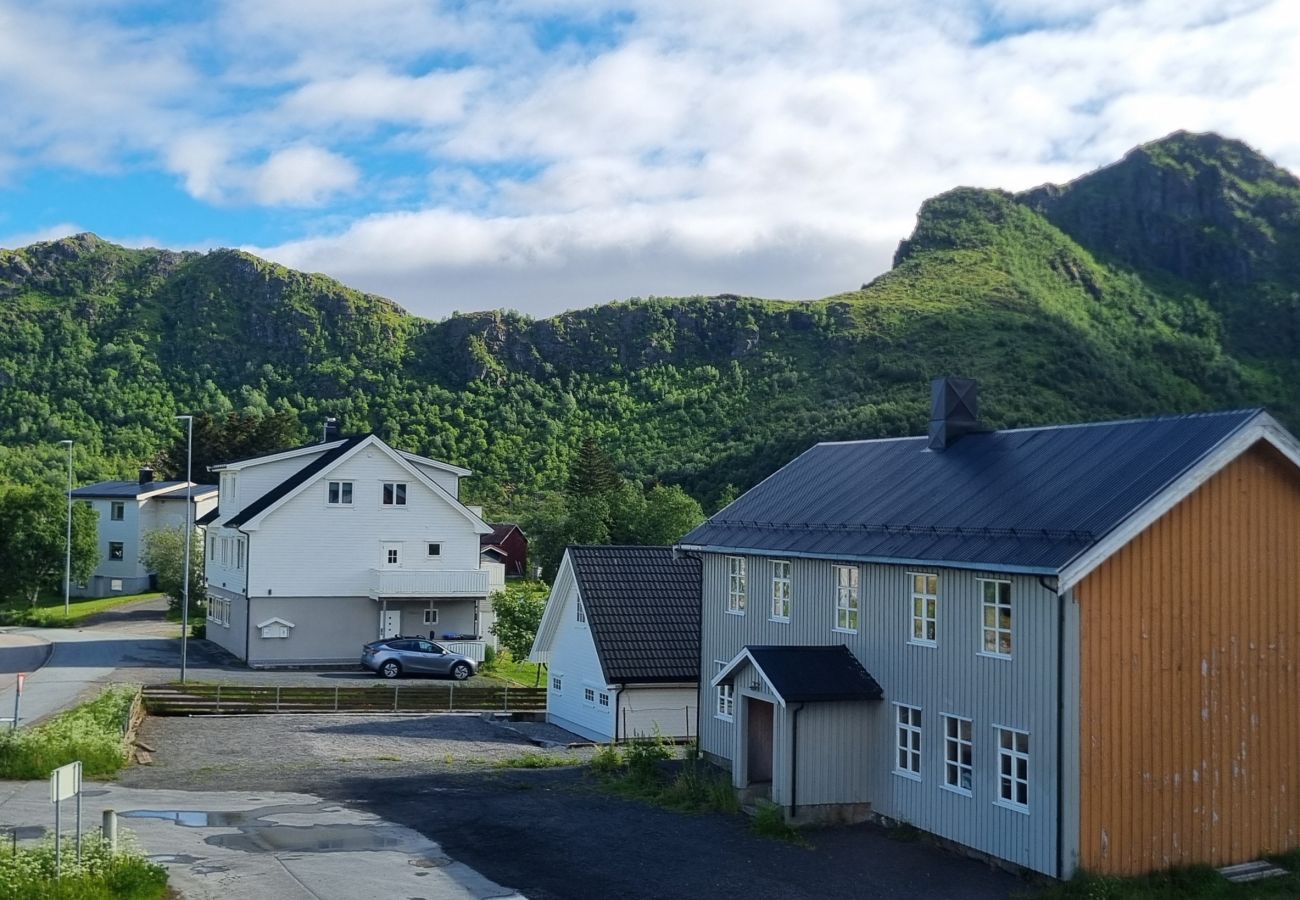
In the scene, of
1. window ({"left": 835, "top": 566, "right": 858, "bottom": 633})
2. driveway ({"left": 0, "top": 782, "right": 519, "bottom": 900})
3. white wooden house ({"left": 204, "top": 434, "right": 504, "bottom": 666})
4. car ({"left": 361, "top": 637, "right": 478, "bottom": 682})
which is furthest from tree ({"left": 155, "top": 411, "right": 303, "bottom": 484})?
window ({"left": 835, "top": 566, "right": 858, "bottom": 633})

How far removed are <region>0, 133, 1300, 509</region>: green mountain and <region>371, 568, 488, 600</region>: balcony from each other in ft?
103

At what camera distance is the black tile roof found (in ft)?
63.8

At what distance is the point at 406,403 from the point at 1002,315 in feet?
165

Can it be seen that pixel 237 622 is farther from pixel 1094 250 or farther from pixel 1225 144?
pixel 1225 144

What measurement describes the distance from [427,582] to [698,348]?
70.2 metres

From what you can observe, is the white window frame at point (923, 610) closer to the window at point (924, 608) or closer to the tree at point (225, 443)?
the window at point (924, 608)

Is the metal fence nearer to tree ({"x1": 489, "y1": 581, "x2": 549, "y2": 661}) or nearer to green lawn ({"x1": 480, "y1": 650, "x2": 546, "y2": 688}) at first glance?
tree ({"x1": 489, "y1": 581, "x2": 549, "y2": 661})

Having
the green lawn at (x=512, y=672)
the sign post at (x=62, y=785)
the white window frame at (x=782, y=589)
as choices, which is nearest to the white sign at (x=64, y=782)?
the sign post at (x=62, y=785)

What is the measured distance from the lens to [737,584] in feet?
81.0

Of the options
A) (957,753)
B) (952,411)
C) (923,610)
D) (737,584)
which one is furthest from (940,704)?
(737,584)

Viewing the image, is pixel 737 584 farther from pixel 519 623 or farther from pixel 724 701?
pixel 519 623

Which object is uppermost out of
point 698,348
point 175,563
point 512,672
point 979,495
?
point 698,348

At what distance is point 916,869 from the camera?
17203mm

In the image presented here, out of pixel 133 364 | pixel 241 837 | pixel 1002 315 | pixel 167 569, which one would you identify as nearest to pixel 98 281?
pixel 133 364
